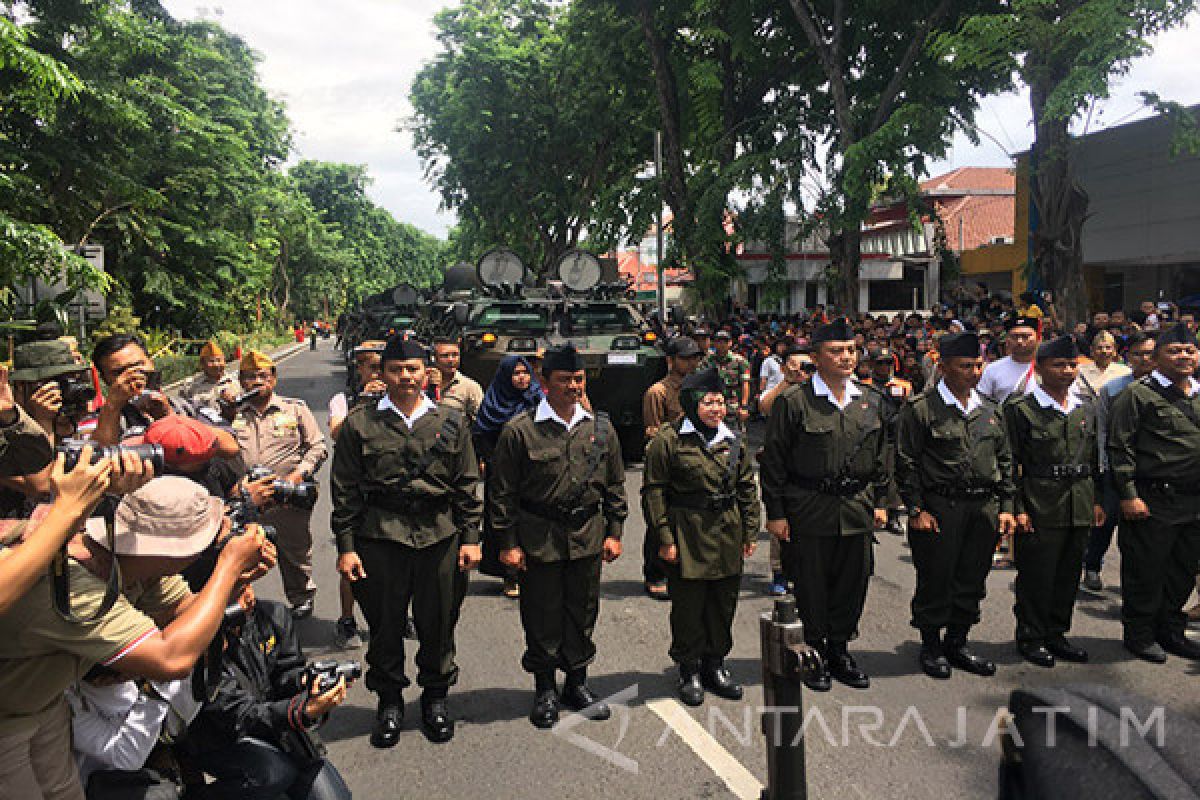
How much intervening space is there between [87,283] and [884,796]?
11344 mm

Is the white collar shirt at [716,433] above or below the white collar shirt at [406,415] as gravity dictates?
below

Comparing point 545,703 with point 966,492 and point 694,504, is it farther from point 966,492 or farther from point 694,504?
point 966,492

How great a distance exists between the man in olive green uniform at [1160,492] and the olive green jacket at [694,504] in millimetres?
2273

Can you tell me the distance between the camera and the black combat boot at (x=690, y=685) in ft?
14.3

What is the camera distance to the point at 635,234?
18844 mm

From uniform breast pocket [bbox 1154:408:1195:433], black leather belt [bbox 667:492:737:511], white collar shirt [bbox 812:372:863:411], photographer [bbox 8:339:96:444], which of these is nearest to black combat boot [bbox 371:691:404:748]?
black leather belt [bbox 667:492:737:511]

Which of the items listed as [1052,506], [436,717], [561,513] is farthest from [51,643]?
[1052,506]

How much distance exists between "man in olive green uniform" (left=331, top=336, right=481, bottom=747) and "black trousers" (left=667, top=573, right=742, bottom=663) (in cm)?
109

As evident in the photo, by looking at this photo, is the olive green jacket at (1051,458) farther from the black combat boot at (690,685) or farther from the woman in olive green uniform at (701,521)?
the black combat boot at (690,685)

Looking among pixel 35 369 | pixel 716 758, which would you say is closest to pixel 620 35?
pixel 35 369

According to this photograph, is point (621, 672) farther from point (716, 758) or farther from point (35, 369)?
point (35, 369)

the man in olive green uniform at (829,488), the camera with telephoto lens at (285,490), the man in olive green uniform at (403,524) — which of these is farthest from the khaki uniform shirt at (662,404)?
the camera with telephoto lens at (285,490)

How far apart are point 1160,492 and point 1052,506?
2.22ft

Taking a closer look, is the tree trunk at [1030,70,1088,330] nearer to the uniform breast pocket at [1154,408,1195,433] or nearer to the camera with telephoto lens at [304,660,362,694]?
the uniform breast pocket at [1154,408,1195,433]
